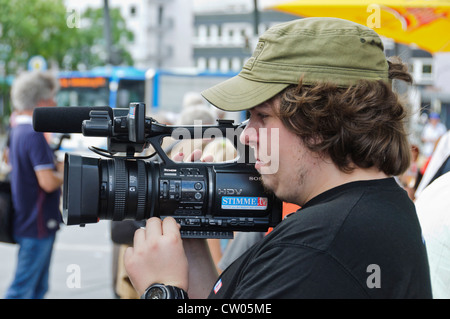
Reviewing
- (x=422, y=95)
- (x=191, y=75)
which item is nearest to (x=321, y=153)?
(x=191, y=75)

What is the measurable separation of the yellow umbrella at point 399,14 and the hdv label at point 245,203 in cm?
225

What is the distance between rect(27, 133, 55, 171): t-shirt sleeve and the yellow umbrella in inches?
76.2

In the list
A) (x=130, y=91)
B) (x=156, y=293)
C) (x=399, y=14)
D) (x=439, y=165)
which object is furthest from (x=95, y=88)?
(x=156, y=293)

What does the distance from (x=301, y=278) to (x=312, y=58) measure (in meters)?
0.46

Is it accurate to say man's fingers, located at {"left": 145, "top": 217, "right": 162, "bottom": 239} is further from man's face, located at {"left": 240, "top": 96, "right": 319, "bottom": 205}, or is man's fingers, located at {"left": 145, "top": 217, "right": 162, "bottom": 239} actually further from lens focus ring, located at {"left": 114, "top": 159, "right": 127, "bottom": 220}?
man's face, located at {"left": 240, "top": 96, "right": 319, "bottom": 205}

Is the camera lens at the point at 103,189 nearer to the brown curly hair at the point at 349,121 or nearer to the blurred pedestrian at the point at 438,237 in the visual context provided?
the brown curly hair at the point at 349,121

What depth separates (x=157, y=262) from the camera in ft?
4.17

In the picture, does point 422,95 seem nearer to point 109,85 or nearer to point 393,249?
point 109,85

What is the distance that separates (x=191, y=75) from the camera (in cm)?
1711

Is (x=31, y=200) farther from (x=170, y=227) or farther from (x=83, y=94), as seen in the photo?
(x=83, y=94)

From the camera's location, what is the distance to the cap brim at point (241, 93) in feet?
3.90
